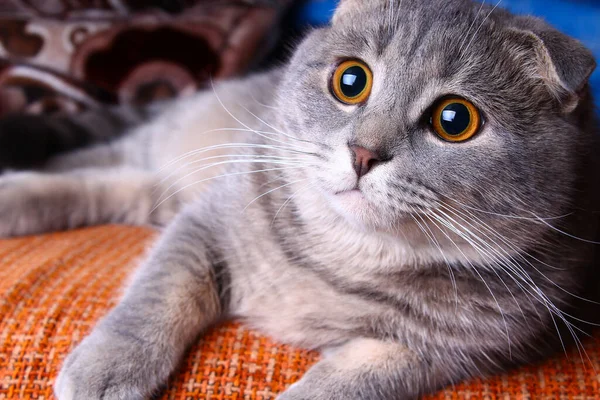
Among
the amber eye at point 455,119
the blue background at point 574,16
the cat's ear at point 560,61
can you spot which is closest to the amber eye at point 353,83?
the amber eye at point 455,119

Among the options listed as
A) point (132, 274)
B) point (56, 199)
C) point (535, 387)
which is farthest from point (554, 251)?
point (56, 199)

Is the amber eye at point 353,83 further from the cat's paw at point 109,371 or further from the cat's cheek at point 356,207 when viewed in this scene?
the cat's paw at point 109,371

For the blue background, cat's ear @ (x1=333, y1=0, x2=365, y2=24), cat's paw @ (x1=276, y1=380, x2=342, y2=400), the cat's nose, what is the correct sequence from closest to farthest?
the cat's nose
cat's paw @ (x1=276, y1=380, x2=342, y2=400)
cat's ear @ (x1=333, y1=0, x2=365, y2=24)
the blue background

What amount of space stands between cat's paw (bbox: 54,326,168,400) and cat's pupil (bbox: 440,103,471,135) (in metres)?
0.59

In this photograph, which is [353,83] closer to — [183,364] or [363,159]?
[363,159]

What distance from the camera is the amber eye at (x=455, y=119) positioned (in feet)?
2.85

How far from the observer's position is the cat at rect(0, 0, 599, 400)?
864 millimetres

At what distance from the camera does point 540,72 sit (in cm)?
90

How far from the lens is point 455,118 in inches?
34.2

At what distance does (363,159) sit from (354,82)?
17 centimetres

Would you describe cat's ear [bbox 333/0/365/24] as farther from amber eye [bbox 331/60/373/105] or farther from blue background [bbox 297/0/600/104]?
blue background [bbox 297/0/600/104]

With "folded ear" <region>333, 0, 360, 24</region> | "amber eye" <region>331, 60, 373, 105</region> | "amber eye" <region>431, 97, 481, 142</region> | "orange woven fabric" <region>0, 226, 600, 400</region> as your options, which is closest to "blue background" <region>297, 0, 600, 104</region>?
"folded ear" <region>333, 0, 360, 24</region>

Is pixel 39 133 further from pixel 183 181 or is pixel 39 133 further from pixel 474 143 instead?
pixel 474 143

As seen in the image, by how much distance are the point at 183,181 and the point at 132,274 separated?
1.38 ft
